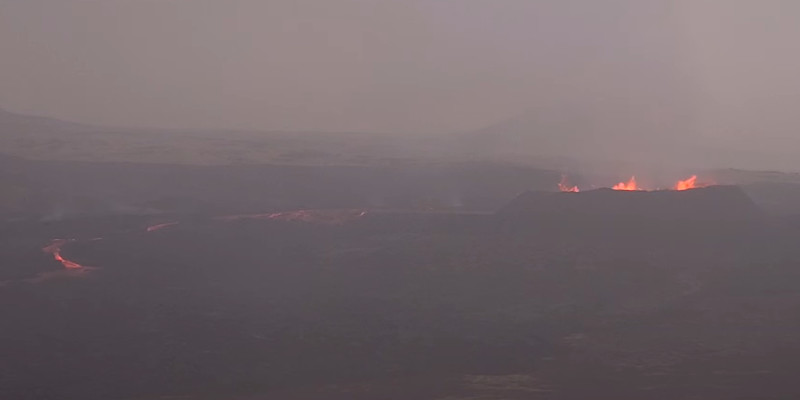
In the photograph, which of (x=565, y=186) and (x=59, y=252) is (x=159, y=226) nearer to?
(x=59, y=252)

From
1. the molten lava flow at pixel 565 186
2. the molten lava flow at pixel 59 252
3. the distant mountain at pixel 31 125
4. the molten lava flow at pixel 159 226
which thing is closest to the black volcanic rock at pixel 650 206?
the molten lava flow at pixel 159 226

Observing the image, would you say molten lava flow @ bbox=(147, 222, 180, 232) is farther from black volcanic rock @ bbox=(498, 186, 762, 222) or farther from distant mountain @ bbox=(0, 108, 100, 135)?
distant mountain @ bbox=(0, 108, 100, 135)

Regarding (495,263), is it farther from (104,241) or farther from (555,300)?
(104,241)

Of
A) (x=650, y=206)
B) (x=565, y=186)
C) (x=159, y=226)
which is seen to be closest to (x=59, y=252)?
(x=159, y=226)

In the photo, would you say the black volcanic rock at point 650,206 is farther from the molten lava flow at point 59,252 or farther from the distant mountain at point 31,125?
the distant mountain at point 31,125

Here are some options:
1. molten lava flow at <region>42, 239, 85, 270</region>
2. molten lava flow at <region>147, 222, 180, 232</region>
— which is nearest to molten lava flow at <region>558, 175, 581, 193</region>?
molten lava flow at <region>147, 222, 180, 232</region>
